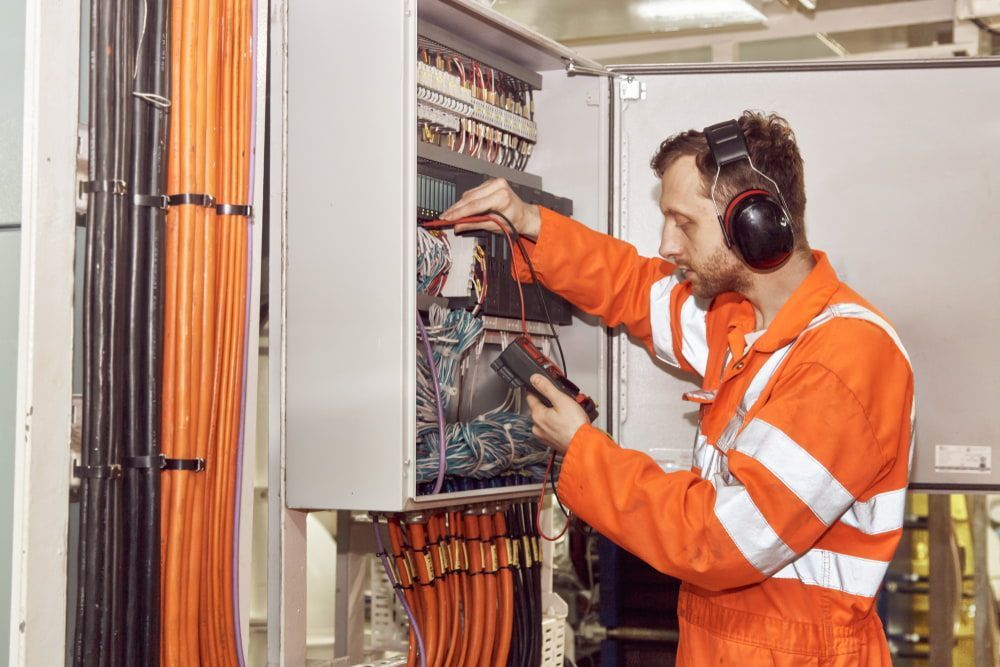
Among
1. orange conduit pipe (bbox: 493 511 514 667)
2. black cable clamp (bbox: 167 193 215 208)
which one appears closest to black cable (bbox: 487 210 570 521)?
orange conduit pipe (bbox: 493 511 514 667)

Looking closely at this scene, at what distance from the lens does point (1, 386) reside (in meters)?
1.65

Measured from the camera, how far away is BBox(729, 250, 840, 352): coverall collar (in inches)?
72.0

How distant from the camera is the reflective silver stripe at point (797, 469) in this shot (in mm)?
1654

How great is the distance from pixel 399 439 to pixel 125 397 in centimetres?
45

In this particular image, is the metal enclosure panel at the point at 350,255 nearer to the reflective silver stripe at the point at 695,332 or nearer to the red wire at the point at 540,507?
the red wire at the point at 540,507

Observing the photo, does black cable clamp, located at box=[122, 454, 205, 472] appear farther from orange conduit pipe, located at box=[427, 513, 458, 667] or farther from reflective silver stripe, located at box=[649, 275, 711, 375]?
reflective silver stripe, located at box=[649, 275, 711, 375]

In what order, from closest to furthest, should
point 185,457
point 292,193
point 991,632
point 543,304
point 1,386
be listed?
point 1,386
point 185,457
point 292,193
point 543,304
point 991,632

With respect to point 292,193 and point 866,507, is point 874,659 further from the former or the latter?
point 292,193

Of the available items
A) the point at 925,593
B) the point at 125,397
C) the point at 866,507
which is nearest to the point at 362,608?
the point at 125,397

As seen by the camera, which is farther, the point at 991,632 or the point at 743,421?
the point at 991,632

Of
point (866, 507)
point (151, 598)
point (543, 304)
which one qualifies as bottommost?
point (151, 598)

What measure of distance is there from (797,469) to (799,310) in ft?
1.04

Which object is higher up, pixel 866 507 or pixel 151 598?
pixel 866 507

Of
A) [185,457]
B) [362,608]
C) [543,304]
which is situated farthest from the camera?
[362,608]
